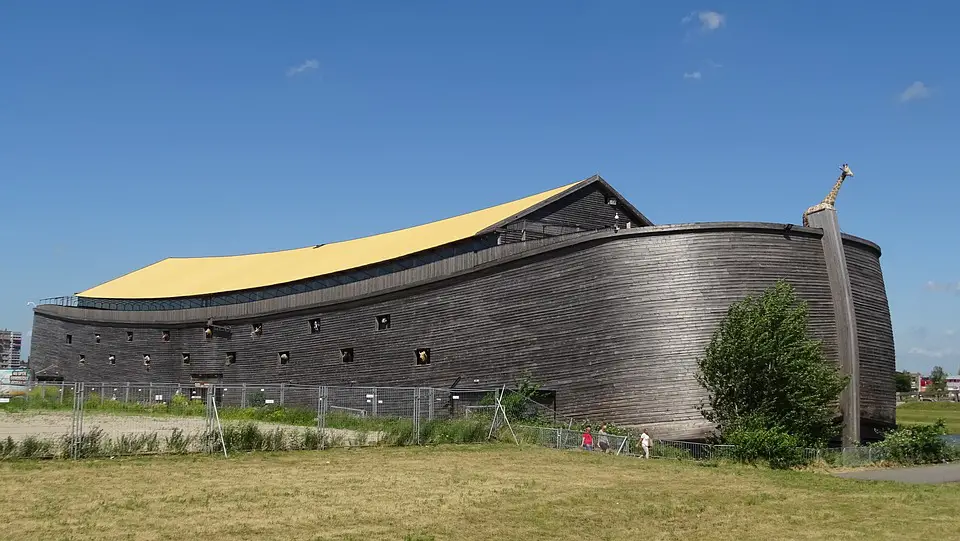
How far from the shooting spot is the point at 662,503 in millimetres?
15008


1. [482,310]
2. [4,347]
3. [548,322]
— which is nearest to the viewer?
[548,322]

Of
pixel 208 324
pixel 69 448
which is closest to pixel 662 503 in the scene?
pixel 69 448

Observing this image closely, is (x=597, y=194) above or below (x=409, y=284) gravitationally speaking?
above

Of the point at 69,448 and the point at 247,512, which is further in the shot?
the point at 69,448

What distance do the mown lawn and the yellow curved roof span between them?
791 inches

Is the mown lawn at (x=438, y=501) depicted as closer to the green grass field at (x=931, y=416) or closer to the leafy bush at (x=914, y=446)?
the leafy bush at (x=914, y=446)

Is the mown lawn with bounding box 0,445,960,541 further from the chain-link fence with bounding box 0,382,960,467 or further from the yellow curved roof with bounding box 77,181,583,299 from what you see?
the yellow curved roof with bounding box 77,181,583,299

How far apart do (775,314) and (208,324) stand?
36.0 metres

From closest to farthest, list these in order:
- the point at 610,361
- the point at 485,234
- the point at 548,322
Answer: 1. the point at 610,361
2. the point at 548,322
3. the point at 485,234

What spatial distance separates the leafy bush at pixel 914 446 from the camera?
24797 mm

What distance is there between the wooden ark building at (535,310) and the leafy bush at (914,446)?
9.43 ft

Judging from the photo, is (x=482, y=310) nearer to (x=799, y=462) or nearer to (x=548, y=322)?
(x=548, y=322)

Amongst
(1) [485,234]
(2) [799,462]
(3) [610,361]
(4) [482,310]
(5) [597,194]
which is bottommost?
(2) [799,462]

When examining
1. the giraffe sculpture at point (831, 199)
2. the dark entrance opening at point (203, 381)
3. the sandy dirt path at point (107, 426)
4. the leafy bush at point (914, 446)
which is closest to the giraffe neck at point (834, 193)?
the giraffe sculpture at point (831, 199)
